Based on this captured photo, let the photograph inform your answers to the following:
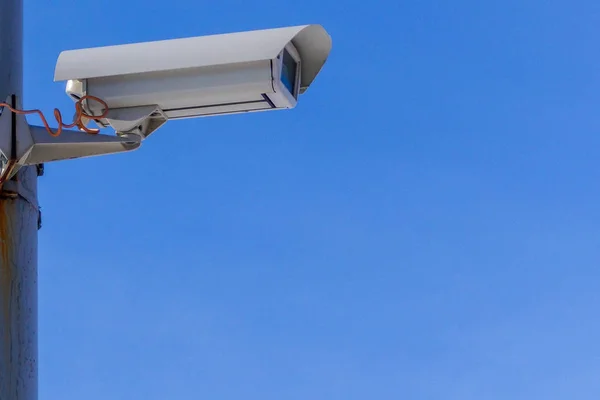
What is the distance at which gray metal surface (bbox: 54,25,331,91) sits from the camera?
260cm

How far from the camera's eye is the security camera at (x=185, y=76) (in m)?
2.62

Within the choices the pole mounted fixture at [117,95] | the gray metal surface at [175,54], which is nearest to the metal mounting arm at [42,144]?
the pole mounted fixture at [117,95]

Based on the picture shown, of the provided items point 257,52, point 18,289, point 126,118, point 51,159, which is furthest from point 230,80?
point 18,289

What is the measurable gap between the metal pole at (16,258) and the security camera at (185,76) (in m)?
0.14

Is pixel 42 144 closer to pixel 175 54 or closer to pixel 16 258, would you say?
pixel 16 258

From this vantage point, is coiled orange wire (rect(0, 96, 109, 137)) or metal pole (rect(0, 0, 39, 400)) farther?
coiled orange wire (rect(0, 96, 109, 137))

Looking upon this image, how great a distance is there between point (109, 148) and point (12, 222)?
35cm

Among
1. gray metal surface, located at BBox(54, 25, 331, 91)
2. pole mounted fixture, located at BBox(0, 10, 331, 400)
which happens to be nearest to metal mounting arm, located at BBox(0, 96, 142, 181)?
pole mounted fixture, located at BBox(0, 10, 331, 400)

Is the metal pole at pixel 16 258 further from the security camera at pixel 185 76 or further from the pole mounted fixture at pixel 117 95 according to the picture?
the security camera at pixel 185 76

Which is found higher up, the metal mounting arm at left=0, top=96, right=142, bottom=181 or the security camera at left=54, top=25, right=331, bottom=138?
the security camera at left=54, top=25, right=331, bottom=138

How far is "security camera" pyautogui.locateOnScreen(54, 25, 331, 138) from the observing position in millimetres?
2617

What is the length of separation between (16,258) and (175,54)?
0.67m

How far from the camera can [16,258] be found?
247 cm

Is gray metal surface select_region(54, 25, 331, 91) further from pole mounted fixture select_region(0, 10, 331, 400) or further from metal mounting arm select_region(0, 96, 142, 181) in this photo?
metal mounting arm select_region(0, 96, 142, 181)
